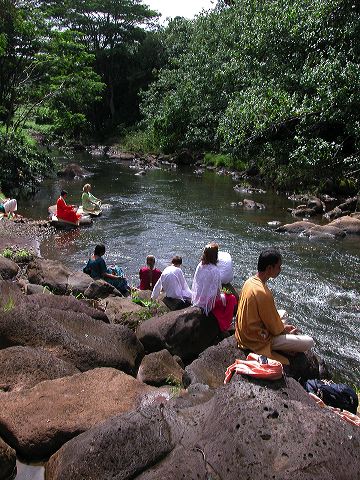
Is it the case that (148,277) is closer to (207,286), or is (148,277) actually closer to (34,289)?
(34,289)

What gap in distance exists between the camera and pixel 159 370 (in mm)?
6094

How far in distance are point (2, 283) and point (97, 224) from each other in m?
9.84

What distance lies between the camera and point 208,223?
57.4 feet

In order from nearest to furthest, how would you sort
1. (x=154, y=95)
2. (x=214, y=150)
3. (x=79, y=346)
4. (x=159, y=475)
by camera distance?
(x=159, y=475)
(x=79, y=346)
(x=214, y=150)
(x=154, y=95)

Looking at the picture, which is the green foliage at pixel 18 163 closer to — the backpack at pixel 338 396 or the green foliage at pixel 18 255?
the green foliage at pixel 18 255

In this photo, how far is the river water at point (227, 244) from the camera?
376 inches

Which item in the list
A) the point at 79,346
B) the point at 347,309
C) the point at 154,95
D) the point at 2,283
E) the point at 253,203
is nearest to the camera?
the point at 79,346

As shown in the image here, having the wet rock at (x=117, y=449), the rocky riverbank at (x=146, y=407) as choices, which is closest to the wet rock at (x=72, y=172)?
the rocky riverbank at (x=146, y=407)

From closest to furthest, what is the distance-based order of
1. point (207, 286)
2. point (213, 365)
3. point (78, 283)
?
point (213, 365) → point (207, 286) → point (78, 283)

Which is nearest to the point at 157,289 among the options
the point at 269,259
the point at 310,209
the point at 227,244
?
the point at 269,259

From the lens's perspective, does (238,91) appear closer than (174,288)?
No

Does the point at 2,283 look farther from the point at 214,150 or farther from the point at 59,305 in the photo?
the point at 214,150

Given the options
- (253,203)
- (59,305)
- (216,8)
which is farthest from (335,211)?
(216,8)

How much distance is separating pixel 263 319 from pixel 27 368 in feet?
8.16
